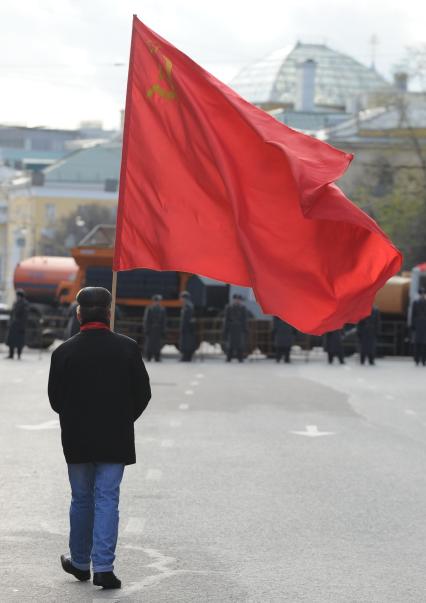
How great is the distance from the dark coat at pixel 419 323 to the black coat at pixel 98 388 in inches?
1353

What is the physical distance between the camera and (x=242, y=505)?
13078 mm

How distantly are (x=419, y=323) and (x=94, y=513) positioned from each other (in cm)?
3467

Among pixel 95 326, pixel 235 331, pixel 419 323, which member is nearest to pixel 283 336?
pixel 235 331

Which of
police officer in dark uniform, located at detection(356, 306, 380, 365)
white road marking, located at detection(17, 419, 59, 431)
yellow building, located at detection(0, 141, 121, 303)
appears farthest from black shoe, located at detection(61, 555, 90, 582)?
yellow building, located at detection(0, 141, 121, 303)

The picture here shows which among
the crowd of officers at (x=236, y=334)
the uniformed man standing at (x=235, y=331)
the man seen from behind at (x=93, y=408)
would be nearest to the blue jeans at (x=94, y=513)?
the man seen from behind at (x=93, y=408)

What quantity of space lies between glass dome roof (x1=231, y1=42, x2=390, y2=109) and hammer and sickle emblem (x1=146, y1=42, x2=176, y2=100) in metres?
120

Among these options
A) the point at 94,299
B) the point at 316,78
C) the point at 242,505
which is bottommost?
the point at 242,505

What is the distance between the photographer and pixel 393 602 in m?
9.13

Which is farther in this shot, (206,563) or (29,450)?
A: (29,450)

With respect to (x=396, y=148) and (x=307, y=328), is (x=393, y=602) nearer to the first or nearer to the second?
(x=307, y=328)

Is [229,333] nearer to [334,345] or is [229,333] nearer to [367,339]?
[334,345]

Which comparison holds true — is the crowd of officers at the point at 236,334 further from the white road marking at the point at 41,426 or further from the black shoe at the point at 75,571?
the black shoe at the point at 75,571

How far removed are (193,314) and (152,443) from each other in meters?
25.1

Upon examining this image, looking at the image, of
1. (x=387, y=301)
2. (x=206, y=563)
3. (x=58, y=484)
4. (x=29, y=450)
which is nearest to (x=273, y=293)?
(x=206, y=563)
